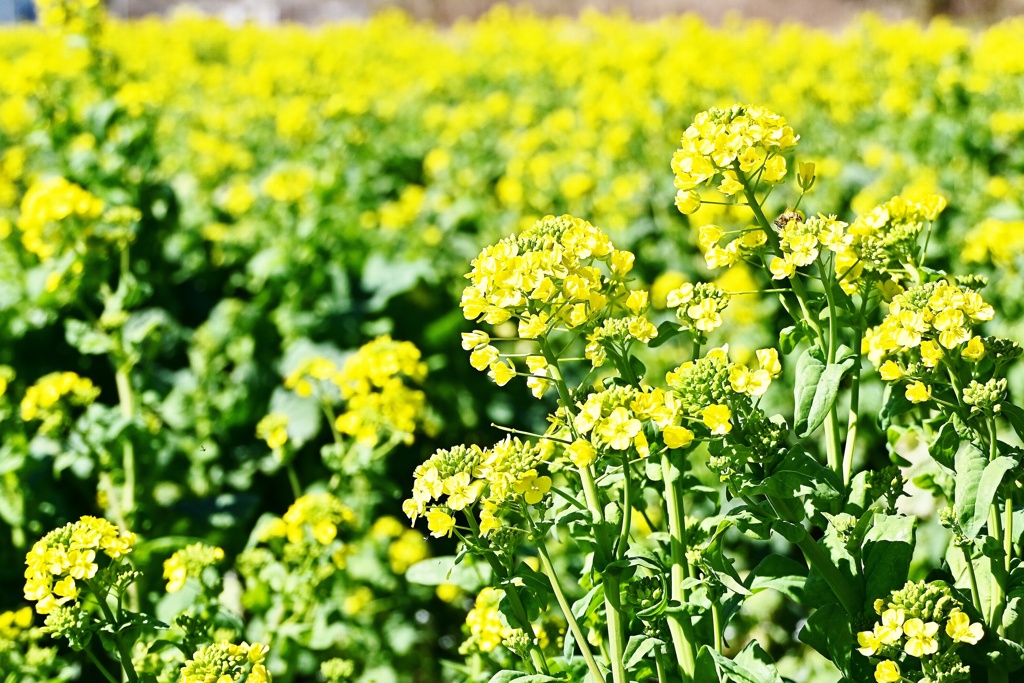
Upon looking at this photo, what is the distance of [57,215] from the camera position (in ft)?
9.28

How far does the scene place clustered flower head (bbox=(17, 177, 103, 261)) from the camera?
9.36 feet

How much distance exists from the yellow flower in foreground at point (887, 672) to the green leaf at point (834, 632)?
0.14m

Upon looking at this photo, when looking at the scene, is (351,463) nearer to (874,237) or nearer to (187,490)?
(187,490)

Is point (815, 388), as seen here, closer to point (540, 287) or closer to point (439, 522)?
point (540, 287)

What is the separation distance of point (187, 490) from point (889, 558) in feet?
7.72

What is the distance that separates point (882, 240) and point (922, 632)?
0.59 metres

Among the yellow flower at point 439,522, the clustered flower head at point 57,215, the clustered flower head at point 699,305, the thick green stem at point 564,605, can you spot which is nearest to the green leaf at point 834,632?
the thick green stem at point 564,605

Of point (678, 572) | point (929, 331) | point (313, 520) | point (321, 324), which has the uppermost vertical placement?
point (929, 331)

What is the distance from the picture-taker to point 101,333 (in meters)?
2.91

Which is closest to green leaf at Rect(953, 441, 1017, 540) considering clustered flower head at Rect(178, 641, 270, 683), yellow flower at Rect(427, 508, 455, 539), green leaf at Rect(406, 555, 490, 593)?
yellow flower at Rect(427, 508, 455, 539)

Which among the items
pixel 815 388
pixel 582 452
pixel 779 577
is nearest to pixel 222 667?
pixel 582 452

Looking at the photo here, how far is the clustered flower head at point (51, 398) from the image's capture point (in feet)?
8.12

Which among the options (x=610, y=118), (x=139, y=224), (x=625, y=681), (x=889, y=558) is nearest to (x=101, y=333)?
(x=139, y=224)

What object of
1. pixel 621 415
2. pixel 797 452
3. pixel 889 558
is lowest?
pixel 889 558
